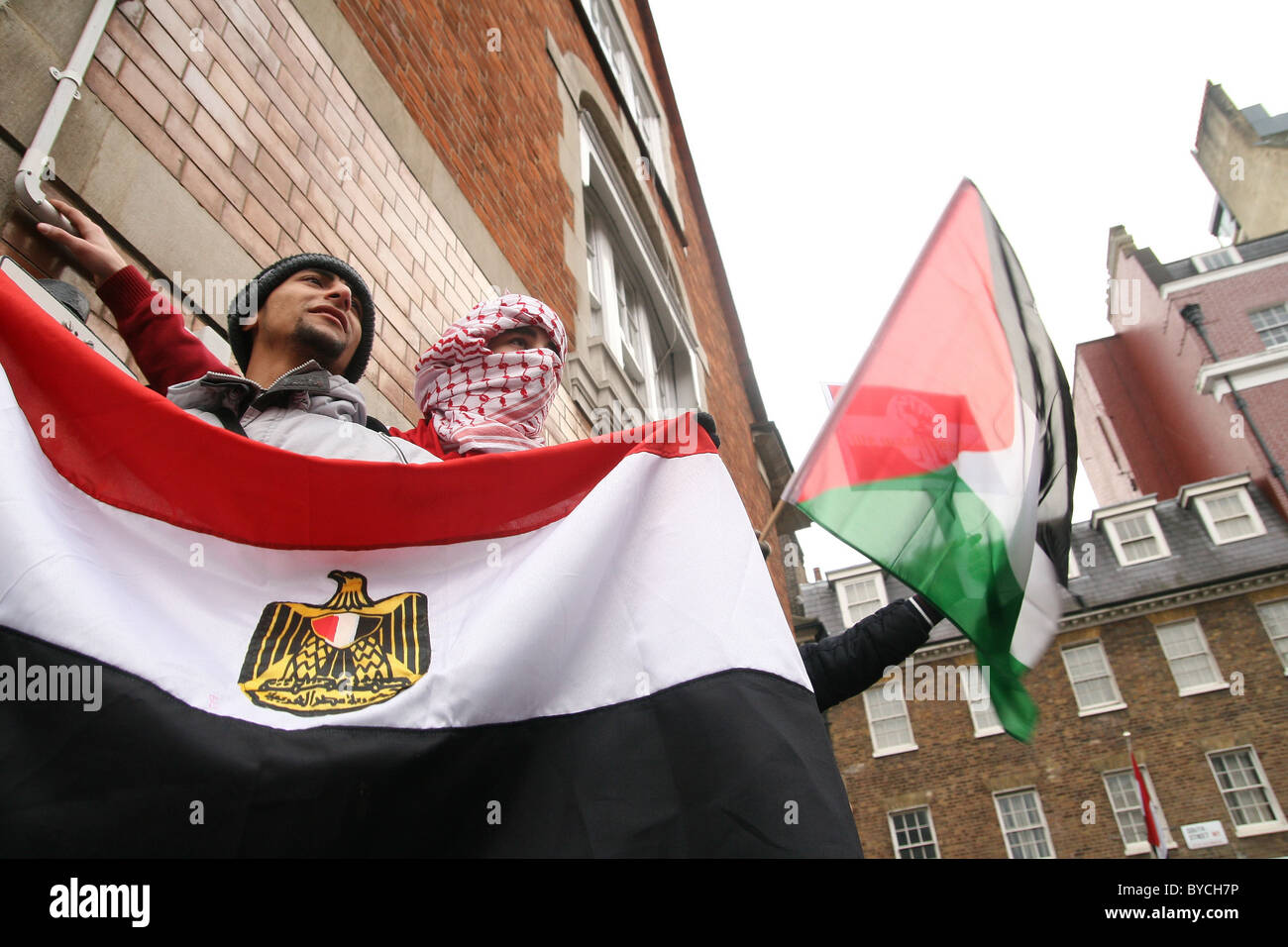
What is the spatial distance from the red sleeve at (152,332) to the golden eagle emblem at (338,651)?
3.38 ft

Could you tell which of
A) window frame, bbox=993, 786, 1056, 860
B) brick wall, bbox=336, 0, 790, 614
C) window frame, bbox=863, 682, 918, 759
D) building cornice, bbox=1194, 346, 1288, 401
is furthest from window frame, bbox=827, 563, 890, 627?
brick wall, bbox=336, 0, 790, 614

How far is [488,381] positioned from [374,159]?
1763 mm

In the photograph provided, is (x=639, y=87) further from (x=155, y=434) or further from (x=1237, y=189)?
(x=1237, y=189)

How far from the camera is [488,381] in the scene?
2.94m

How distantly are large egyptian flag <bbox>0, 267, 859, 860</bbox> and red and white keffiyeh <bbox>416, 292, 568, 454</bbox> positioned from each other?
743mm

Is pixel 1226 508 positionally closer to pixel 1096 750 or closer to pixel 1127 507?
pixel 1127 507

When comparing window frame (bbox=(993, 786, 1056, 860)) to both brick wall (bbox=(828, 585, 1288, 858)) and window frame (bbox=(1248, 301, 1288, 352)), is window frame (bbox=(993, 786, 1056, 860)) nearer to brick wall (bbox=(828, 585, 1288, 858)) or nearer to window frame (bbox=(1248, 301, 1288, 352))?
brick wall (bbox=(828, 585, 1288, 858))

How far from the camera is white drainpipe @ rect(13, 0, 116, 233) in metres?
2.14

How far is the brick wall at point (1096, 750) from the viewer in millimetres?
22812

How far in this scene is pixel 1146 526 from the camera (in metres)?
28.2

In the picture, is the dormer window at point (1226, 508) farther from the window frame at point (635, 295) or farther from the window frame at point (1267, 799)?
the window frame at point (635, 295)

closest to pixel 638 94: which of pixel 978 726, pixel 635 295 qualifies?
pixel 635 295

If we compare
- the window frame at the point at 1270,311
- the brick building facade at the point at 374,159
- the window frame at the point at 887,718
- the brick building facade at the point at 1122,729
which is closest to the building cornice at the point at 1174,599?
the brick building facade at the point at 1122,729
